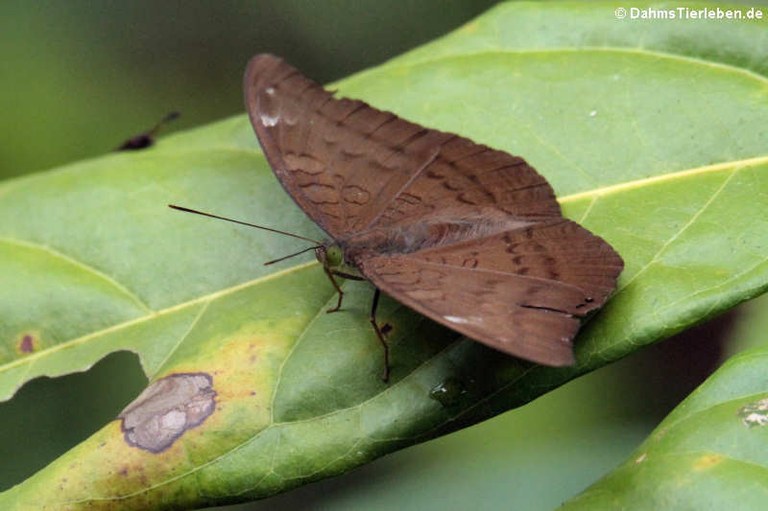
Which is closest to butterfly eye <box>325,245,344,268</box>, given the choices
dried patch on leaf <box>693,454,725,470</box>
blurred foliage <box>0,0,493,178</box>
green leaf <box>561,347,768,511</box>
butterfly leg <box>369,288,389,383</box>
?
butterfly leg <box>369,288,389,383</box>

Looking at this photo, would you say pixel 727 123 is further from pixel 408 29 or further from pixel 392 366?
pixel 408 29

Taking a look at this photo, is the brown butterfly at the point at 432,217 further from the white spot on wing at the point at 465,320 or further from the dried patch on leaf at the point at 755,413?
the dried patch on leaf at the point at 755,413

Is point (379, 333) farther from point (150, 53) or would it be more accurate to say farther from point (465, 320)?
point (150, 53)

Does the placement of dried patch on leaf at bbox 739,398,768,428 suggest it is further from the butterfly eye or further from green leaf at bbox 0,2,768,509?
the butterfly eye

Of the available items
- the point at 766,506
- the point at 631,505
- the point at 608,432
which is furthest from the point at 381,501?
the point at 766,506

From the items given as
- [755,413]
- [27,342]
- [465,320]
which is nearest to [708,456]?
[755,413]
